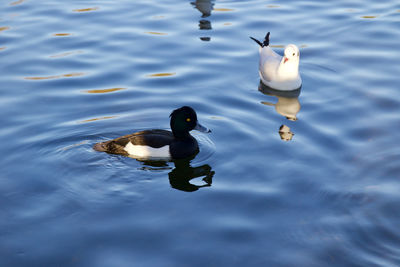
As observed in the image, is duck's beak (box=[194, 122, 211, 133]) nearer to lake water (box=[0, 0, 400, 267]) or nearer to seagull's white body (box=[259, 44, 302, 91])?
lake water (box=[0, 0, 400, 267])

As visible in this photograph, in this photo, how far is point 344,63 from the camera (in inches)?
508

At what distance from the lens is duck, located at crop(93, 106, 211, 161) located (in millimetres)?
9422

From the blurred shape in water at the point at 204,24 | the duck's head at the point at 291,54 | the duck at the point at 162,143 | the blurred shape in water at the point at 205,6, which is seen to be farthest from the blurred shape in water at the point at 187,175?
the blurred shape in water at the point at 205,6

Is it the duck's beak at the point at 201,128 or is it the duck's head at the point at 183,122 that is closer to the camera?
the duck's head at the point at 183,122

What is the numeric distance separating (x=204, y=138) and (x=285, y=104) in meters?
2.12

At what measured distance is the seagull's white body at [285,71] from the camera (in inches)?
464

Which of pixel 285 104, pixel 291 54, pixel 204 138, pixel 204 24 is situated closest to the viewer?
pixel 204 138

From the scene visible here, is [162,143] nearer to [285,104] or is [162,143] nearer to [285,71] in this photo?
[285,104]

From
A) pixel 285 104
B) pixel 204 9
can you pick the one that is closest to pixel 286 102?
pixel 285 104

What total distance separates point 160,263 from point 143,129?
3.69 metres

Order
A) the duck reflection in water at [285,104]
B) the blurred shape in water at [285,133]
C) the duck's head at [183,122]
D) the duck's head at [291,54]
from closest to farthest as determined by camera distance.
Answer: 1. the duck's head at [183,122]
2. the blurred shape in water at [285,133]
3. the duck reflection in water at [285,104]
4. the duck's head at [291,54]

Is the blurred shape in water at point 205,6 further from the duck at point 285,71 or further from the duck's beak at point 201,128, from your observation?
the duck's beak at point 201,128

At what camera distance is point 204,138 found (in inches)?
399

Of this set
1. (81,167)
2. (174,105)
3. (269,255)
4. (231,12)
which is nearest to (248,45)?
(231,12)
